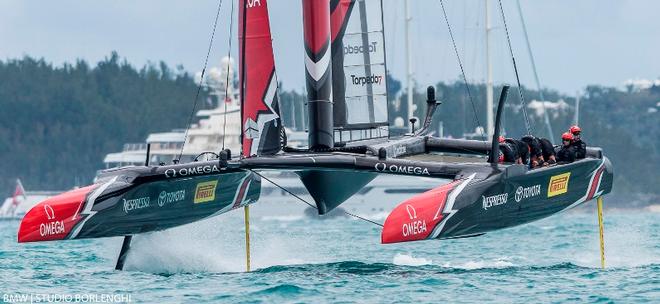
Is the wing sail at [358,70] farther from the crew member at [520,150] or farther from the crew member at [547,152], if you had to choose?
the crew member at [547,152]

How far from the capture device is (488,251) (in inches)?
709

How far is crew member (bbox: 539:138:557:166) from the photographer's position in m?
13.9

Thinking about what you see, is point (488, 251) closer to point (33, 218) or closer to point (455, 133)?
point (33, 218)

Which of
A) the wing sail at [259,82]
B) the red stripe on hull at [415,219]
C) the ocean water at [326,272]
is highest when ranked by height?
the wing sail at [259,82]

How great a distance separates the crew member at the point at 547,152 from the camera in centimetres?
1388

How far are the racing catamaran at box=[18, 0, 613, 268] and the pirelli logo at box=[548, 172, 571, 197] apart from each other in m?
0.01

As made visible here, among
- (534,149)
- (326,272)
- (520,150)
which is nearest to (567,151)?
(534,149)

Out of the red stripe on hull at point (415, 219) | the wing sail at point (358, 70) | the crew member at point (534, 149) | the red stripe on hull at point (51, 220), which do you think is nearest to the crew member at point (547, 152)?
the crew member at point (534, 149)

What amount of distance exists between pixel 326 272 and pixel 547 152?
2373 millimetres

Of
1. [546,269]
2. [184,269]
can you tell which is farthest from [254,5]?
[546,269]

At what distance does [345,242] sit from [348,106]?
21.5 ft

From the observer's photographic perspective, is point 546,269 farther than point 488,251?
No

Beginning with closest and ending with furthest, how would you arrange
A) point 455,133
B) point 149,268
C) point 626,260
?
point 149,268, point 626,260, point 455,133

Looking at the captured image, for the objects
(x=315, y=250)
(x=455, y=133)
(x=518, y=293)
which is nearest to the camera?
(x=518, y=293)
